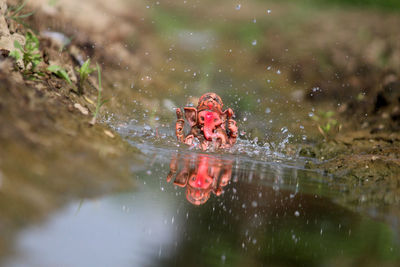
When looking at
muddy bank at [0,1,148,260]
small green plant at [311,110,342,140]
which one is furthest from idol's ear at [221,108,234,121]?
small green plant at [311,110,342,140]

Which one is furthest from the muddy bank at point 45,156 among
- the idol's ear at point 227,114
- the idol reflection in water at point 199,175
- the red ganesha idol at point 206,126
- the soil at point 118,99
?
the idol's ear at point 227,114

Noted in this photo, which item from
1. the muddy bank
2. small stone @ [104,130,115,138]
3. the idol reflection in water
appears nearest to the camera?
the muddy bank

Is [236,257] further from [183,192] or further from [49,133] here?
[49,133]

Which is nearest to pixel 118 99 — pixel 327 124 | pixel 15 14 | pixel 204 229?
pixel 15 14

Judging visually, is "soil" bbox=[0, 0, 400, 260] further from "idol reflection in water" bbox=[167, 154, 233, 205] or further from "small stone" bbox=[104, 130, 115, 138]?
"idol reflection in water" bbox=[167, 154, 233, 205]

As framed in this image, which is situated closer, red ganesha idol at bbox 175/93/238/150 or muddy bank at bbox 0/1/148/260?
muddy bank at bbox 0/1/148/260

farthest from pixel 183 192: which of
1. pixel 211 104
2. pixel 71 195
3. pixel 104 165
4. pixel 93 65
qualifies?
pixel 93 65
